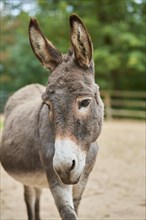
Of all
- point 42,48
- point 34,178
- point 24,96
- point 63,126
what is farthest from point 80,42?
point 24,96

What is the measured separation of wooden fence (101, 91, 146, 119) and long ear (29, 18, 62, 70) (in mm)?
13410

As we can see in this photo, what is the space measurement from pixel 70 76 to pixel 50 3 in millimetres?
16480

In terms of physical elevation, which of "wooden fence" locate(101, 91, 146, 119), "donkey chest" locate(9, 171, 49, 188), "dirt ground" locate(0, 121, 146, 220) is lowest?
"wooden fence" locate(101, 91, 146, 119)

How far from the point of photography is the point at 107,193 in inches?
204

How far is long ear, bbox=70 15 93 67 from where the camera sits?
2318mm

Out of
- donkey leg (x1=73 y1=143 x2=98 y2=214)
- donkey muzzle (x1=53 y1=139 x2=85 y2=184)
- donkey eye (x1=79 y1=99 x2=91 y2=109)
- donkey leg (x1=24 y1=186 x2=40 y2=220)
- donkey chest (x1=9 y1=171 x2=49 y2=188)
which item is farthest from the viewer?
donkey leg (x1=24 y1=186 x2=40 y2=220)

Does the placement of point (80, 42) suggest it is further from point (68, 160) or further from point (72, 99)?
point (68, 160)

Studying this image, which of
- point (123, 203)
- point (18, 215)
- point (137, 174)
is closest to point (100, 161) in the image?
point (137, 174)

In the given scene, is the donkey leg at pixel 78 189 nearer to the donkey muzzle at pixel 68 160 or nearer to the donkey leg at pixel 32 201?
the donkey muzzle at pixel 68 160

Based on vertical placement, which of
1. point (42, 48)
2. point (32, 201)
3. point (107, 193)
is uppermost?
point (42, 48)

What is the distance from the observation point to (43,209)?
456cm

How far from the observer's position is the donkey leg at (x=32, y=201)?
12.7 ft

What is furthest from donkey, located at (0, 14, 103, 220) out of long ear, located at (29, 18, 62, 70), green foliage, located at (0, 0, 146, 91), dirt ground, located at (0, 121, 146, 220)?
green foliage, located at (0, 0, 146, 91)

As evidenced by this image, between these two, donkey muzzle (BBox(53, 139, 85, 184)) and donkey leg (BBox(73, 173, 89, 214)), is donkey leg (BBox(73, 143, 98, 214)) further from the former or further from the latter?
donkey muzzle (BBox(53, 139, 85, 184))
